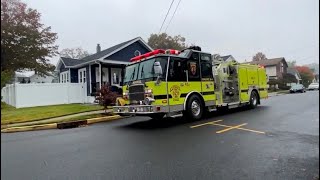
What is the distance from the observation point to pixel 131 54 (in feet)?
90.9

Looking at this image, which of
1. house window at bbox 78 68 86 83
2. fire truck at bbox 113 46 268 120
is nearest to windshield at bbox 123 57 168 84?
fire truck at bbox 113 46 268 120

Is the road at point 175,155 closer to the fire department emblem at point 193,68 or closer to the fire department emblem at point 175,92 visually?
the fire department emblem at point 175,92

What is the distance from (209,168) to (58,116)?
36.8ft

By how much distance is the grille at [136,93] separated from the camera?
11352mm

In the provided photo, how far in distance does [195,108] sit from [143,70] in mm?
2552

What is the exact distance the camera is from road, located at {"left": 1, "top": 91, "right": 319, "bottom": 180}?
16.5 ft

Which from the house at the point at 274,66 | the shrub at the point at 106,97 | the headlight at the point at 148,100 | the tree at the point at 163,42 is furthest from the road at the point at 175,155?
the house at the point at 274,66

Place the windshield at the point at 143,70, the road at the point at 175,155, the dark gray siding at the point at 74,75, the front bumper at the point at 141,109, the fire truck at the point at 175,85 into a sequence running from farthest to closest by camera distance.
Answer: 1. the dark gray siding at the point at 74,75
2. the windshield at the point at 143,70
3. the fire truck at the point at 175,85
4. the front bumper at the point at 141,109
5. the road at the point at 175,155

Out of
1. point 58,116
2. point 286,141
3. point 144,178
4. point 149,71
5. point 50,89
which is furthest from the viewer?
point 50,89

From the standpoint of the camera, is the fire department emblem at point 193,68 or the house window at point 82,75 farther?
the house window at point 82,75

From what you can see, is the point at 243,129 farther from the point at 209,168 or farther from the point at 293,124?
the point at 209,168

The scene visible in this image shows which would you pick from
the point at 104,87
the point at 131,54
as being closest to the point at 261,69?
the point at 104,87

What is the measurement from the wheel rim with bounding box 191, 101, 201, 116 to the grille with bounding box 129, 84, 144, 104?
7.08 feet

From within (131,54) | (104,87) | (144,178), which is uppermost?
(131,54)
